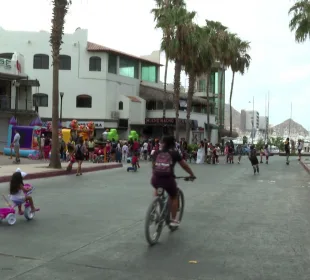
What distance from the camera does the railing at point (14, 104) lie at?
1441 inches

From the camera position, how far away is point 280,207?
11.3m

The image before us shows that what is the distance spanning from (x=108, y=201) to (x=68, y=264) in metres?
6.05

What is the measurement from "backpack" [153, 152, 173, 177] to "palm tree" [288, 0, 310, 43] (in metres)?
25.0

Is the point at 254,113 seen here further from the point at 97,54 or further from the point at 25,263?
the point at 25,263

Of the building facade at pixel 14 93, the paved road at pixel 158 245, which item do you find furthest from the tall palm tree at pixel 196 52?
the paved road at pixel 158 245

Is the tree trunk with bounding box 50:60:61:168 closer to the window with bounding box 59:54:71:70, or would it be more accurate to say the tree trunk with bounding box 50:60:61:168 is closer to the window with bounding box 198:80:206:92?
the window with bounding box 59:54:71:70

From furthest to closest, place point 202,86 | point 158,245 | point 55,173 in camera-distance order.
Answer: point 202,86, point 55,173, point 158,245

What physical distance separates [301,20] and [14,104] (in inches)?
904

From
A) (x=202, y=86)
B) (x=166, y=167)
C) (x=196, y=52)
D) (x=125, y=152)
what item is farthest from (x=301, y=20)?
(x=202, y=86)

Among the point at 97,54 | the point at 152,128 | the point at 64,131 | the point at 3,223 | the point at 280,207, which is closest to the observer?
the point at 3,223

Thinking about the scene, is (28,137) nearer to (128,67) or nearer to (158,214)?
(128,67)

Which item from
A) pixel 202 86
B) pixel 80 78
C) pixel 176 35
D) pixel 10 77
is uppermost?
pixel 176 35

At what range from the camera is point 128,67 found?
49.8m

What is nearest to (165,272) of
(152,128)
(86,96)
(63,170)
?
A: (63,170)
